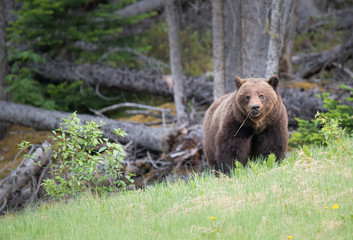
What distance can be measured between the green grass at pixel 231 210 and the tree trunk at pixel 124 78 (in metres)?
6.96

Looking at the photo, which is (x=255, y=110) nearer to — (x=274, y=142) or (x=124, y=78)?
(x=274, y=142)

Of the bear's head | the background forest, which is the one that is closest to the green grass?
the bear's head

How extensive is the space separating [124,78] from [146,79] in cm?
70

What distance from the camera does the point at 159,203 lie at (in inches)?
180

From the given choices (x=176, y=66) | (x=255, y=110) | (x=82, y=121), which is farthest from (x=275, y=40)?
(x=82, y=121)

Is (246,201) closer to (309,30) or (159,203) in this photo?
(159,203)

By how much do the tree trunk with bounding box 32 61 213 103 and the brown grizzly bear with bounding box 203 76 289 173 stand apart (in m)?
5.80

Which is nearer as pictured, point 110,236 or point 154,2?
point 110,236

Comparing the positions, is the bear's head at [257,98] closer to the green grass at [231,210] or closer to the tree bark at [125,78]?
Result: the green grass at [231,210]

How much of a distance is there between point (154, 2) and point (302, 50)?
6.20 metres

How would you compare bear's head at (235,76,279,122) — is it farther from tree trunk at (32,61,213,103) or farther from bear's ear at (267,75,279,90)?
tree trunk at (32,61,213,103)

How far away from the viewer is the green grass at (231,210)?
354cm

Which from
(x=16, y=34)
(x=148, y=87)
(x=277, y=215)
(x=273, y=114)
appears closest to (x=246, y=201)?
(x=277, y=215)

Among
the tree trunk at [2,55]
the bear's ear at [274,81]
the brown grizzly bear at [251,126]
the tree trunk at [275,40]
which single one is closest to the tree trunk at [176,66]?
the tree trunk at [275,40]
